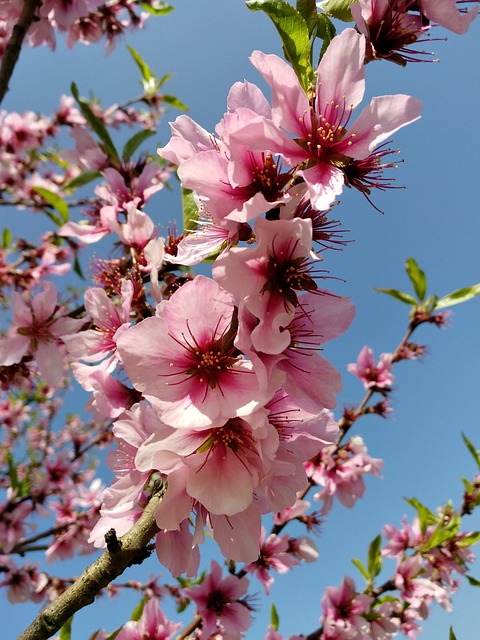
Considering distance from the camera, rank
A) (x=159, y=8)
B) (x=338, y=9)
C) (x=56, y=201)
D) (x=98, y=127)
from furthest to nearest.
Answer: (x=159, y=8) → (x=56, y=201) → (x=98, y=127) → (x=338, y=9)

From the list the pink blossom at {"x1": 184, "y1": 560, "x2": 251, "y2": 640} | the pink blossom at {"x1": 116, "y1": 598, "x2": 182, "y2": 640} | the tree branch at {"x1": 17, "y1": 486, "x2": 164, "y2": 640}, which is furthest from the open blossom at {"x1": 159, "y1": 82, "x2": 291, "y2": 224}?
the pink blossom at {"x1": 184, "y1": 560, "x2": 251, "y2": 640}

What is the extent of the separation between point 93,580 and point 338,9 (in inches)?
58.6

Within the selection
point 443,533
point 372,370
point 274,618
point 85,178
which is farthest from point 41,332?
point 443,533

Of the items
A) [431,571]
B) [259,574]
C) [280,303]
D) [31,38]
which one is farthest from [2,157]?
[431,571]

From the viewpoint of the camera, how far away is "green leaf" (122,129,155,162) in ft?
7.72

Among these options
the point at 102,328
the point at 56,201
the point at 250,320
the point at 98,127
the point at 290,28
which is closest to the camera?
the point at 250,320

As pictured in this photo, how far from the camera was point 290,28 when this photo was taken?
1.03 meters

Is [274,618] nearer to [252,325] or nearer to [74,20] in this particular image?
[252,325]

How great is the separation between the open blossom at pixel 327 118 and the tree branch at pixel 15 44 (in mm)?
2004

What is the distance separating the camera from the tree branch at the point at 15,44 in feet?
7.57

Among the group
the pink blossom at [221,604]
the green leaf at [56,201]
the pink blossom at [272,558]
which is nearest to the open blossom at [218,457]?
the pink blossom at [221,604]

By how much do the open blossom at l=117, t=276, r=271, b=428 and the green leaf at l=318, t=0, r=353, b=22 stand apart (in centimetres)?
80

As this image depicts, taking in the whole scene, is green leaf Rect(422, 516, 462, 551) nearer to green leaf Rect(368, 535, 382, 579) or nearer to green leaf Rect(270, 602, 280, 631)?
green leaf Rect(368, 535, 382, 579)

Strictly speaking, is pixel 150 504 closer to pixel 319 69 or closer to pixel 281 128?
pixel 281 128
